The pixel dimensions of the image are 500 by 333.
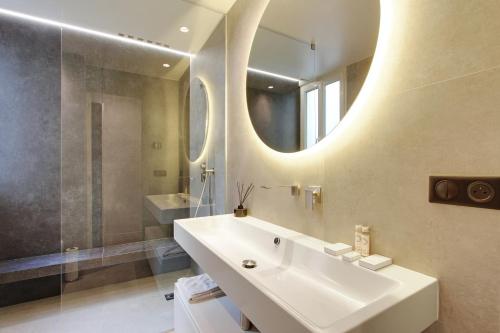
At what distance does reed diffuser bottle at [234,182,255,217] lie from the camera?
1863mm

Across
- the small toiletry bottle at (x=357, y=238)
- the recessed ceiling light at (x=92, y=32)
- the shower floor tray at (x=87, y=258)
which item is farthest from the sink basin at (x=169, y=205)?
the small toiletry bottle at (x=357, y=238)

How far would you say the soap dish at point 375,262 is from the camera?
89cm

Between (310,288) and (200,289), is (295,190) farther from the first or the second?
(200,289)

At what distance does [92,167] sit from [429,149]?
250cm

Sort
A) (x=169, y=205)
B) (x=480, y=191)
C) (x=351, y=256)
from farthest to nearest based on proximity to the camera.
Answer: (x=169, y=205), (x=351, y=256), (x=480, y=191)

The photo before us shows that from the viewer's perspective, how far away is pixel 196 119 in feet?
8.43

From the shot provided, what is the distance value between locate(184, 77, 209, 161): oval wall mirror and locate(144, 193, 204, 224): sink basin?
42 centimetres

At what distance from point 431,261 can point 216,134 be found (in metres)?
1.93

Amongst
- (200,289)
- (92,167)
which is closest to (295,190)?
(200,289)

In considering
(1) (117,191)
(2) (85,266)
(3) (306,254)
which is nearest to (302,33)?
(3) (306,254)

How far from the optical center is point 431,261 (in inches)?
32.9

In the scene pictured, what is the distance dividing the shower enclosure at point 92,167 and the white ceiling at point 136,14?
2.4 inches

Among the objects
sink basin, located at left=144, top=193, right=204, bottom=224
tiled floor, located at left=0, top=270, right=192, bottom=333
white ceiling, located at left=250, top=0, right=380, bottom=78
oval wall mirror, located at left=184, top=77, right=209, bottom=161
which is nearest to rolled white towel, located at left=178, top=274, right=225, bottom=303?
tiled floor, located at left=0, top=270, right=192, bottom=333

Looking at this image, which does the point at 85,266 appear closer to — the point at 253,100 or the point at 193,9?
the point at 253,100
